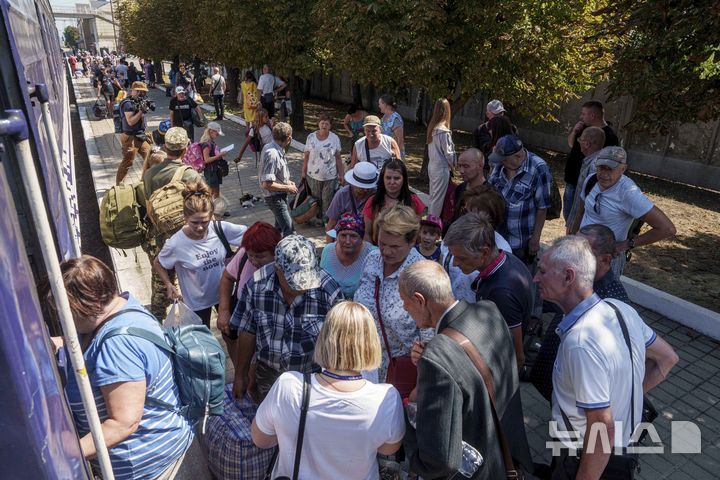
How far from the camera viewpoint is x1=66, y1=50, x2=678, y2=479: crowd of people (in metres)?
2.09

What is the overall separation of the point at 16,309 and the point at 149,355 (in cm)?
108

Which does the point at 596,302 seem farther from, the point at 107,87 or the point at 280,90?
the point at 107,87

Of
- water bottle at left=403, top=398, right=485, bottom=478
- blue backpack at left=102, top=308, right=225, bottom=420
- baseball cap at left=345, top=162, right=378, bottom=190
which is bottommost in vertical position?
water bottle at left=403, top=398, right=485, bottom=478

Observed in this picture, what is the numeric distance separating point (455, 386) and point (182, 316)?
2.35 metres

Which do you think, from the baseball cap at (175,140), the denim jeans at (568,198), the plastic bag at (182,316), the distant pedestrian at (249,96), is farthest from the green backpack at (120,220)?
the distant pedestrian at (249,96)

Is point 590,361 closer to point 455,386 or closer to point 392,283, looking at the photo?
point 455,386

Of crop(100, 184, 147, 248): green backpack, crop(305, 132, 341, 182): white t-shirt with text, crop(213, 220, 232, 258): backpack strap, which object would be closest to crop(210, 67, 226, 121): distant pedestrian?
crop(305, 132, 341, 182): white t-shirt with text

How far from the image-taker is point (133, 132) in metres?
9.91

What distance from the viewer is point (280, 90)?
16594 mm

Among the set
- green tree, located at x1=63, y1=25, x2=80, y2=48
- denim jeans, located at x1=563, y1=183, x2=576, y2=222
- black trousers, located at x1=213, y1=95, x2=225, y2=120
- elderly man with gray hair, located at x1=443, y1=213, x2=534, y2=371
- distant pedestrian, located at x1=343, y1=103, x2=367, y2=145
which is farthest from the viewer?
green tree, located at x1=63, y1=25, x2=80, y2=48

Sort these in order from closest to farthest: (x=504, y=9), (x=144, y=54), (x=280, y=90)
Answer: (x=504, y=9), (x=280, y=90), (x=144, y=54)

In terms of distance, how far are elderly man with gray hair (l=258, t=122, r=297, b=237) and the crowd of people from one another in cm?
108

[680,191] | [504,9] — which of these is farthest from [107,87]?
[680,191]

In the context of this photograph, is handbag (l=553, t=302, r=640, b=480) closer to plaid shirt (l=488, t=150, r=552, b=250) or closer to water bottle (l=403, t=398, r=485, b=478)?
water bottle (l=403, t=398, r=485, b=478)
